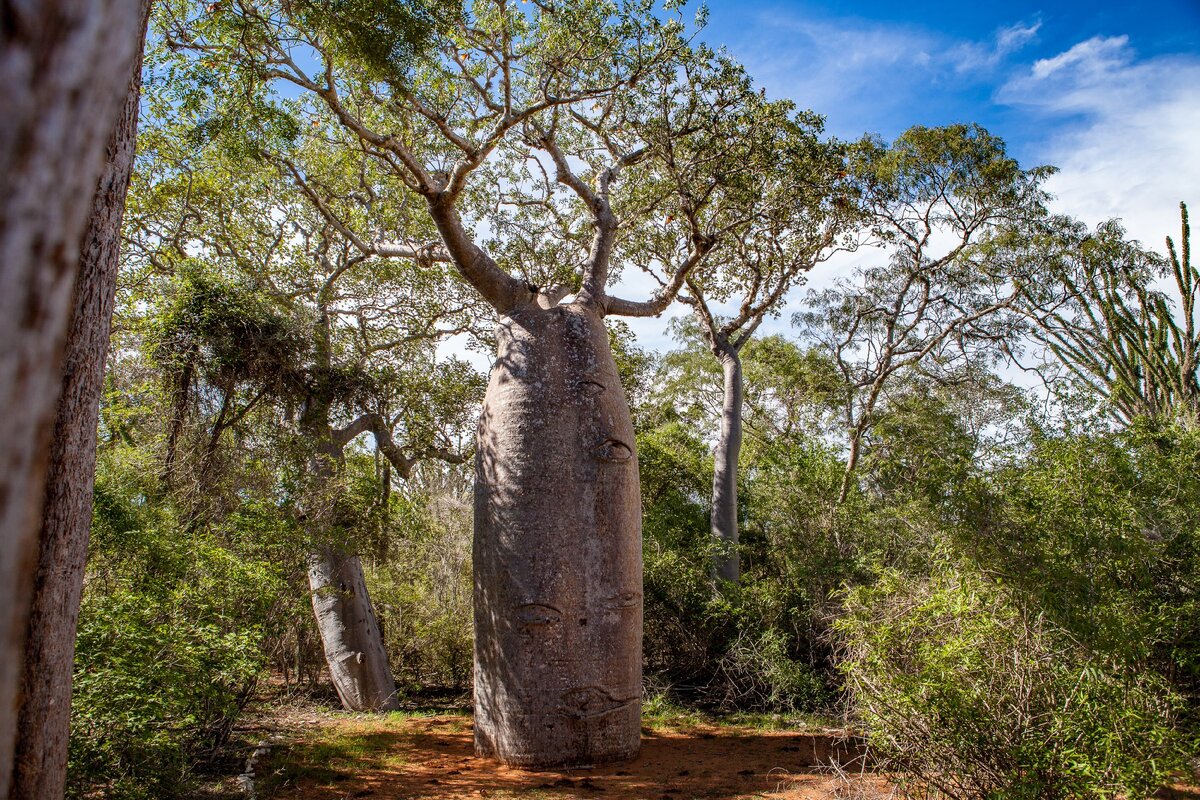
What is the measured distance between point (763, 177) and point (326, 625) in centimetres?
563

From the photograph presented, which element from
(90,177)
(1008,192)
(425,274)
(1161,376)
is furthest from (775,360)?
(90,177)

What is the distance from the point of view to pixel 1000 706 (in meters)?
2.84

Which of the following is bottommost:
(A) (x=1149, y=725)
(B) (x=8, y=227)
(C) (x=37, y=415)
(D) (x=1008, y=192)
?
(A) (x=1149, y=725)

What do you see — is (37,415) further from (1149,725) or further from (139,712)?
(1149,725)

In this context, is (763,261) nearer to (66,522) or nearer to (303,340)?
(303,340)

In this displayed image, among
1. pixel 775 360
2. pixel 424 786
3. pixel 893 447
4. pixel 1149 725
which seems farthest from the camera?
pixel 775 360

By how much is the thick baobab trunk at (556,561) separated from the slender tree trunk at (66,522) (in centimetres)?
266

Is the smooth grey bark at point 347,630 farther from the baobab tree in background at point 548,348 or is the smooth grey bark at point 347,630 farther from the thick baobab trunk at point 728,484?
the thick baobab trunk at point 728,484

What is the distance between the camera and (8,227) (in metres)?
0.53

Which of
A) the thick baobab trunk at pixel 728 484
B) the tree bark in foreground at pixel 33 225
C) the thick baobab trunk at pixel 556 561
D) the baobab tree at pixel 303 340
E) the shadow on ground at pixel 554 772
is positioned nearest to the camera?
the tree bark in foreground at pixel 33 225

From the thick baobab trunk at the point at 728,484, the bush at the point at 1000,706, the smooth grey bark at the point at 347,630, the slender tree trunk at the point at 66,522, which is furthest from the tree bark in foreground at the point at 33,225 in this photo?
the thick baobab trunk at the point at 728,484

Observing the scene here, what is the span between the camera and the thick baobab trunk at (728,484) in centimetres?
766

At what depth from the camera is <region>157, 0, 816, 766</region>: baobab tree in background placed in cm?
438

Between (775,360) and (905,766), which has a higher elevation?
(775,360)
